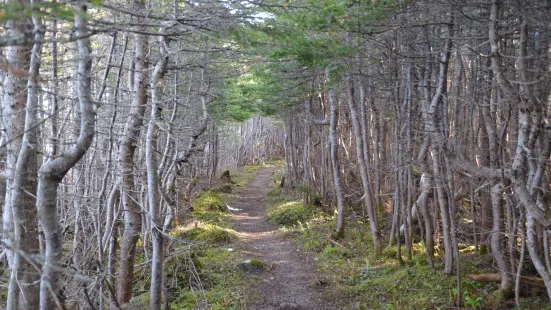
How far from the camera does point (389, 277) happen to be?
8.20 meters

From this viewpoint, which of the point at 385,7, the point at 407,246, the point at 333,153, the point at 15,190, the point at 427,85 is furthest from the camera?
the point at 333,153

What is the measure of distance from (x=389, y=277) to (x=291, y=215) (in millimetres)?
7178

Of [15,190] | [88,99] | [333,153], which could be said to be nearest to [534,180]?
[88,99]

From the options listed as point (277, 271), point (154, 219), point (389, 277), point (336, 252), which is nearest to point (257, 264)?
point (277, 271)

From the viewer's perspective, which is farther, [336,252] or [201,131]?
[336,252]

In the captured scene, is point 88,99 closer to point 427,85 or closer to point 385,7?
point 385,7

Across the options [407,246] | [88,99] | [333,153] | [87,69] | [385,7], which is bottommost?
[407,246]

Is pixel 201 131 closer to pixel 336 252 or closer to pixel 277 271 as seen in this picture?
pixel 277 271

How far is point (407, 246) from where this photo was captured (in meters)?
8.81

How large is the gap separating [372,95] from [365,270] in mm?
3986

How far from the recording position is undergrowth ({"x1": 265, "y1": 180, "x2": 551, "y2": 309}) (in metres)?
6.68

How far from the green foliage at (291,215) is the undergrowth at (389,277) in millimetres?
1946

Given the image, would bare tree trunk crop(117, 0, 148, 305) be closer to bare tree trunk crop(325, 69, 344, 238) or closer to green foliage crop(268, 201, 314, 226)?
bare tree trunk crop(325, 69, 344, 238)

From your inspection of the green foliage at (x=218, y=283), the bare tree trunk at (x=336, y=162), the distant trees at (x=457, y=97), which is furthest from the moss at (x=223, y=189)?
the distant trees at (x=457, y=97)
